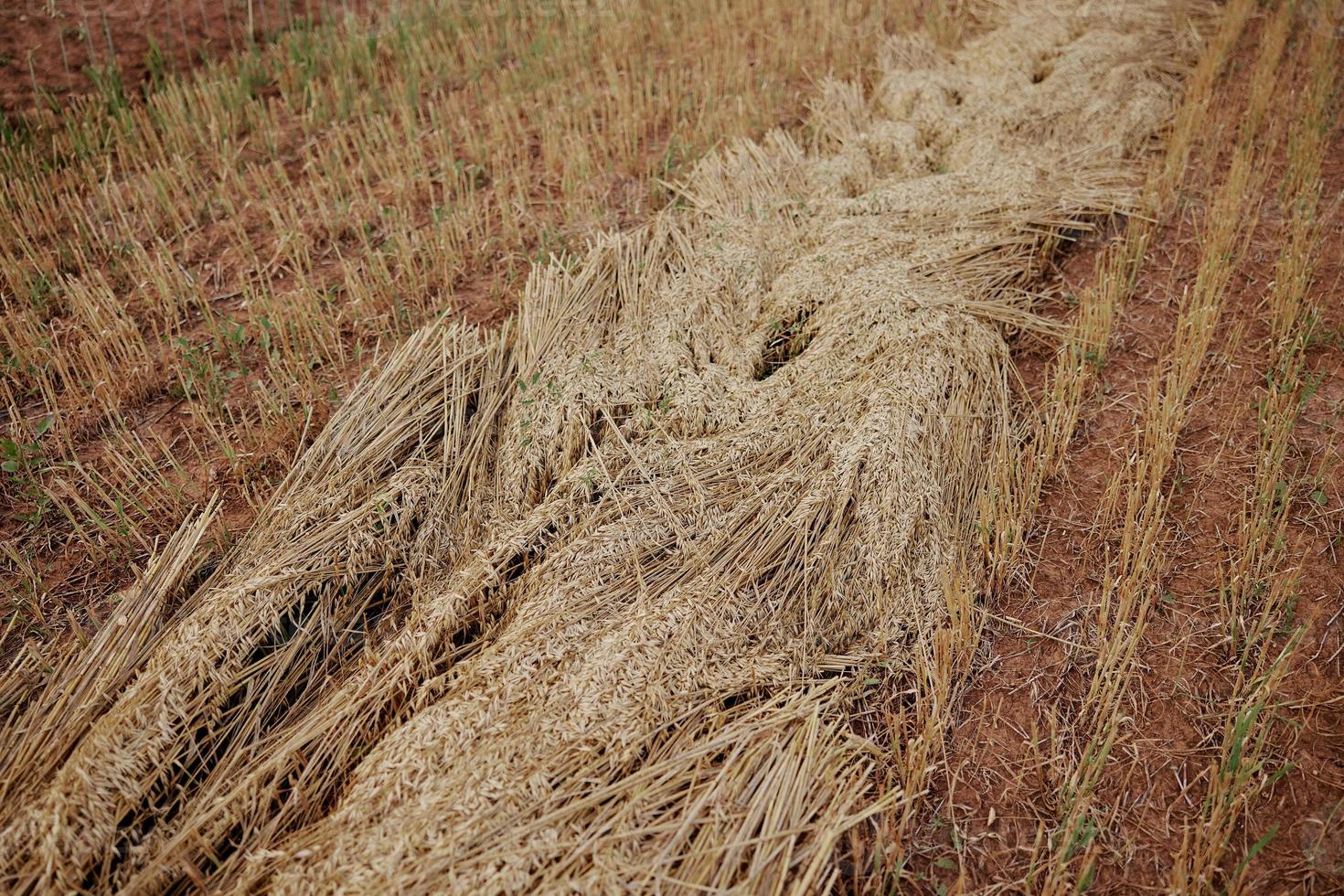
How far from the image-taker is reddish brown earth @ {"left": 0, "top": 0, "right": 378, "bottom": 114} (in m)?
4.61

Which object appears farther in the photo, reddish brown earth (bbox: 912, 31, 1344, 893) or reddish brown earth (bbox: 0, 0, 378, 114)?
reddish brown earth (bbox: 0, 0, 378, 114)

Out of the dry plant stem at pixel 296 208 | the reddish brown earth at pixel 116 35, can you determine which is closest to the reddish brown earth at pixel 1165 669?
the dry plant stem at pixel 296 208

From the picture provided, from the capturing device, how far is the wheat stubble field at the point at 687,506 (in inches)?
62.4

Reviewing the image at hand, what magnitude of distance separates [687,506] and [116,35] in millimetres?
5566

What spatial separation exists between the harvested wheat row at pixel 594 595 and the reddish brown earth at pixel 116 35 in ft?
12.4

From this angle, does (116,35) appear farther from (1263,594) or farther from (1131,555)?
(1263,594)

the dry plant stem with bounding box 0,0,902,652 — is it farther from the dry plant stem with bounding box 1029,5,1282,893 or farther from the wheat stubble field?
the dry plant stem with bounding box 1029,5,1282,893

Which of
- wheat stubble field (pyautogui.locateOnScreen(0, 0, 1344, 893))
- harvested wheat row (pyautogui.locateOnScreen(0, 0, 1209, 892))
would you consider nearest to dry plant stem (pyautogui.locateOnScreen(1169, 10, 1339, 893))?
wheat stubble field (pyautogui.locateOnScreen(0, 0, 1344, 893))

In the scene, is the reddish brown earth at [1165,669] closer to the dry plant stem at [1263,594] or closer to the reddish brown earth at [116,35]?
the dry plant stem at [1263,594]

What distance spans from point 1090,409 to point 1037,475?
50 cm

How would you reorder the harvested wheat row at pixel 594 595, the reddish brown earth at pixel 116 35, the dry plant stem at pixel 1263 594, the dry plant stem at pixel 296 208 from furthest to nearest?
the reddish brown earth at pixel 116 35
the dry plant stem at pixel 296 208
the dry plant stem at pixel 1263 594
the harvested wheat row at pixel 594 595

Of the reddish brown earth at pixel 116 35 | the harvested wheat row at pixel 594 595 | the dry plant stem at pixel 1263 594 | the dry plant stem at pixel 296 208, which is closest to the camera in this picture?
the harvested wheat row at pixel 594 595

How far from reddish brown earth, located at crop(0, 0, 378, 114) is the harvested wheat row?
3793 mm

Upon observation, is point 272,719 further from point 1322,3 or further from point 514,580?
point 1322,3
